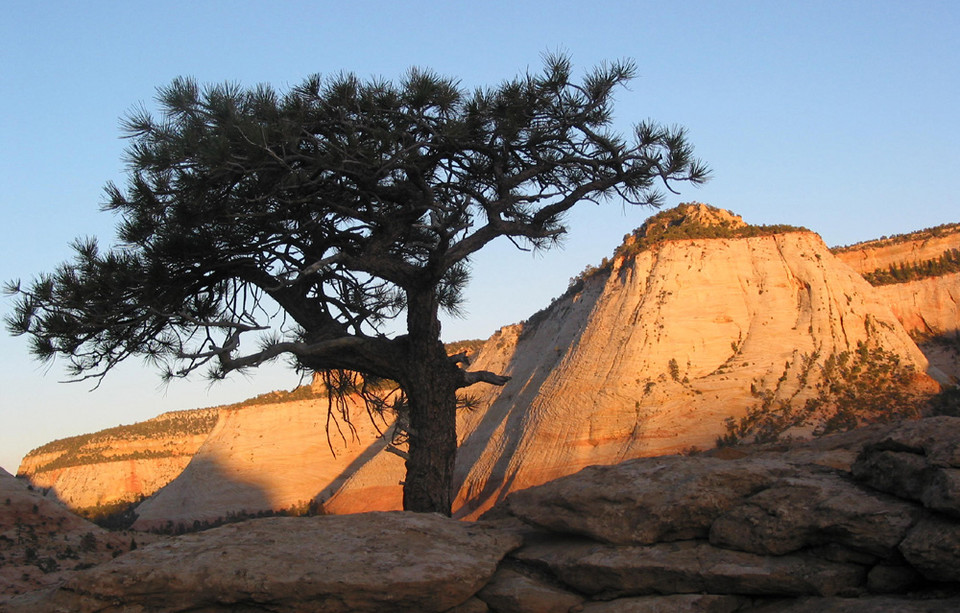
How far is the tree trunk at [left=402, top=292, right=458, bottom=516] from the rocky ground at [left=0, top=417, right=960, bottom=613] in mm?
2218

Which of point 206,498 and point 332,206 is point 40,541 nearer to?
point 332,206

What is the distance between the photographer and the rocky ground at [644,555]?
241 inches

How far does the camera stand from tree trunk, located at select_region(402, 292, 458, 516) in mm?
9906

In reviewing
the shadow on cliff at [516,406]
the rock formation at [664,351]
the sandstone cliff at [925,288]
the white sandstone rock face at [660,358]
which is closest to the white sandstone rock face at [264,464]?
the rock formation at [664,351]

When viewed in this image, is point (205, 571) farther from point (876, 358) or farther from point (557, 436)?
point (876, 358)

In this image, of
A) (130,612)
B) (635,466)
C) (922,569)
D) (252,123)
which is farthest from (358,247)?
(922,569)

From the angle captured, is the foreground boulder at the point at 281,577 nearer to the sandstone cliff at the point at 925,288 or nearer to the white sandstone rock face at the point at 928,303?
the sandstone cliff at the point at 925,288

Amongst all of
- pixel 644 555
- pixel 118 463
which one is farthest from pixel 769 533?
pixel 118 463

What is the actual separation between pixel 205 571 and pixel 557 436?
22.2m

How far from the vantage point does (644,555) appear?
22.4 feet

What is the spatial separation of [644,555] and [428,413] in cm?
385

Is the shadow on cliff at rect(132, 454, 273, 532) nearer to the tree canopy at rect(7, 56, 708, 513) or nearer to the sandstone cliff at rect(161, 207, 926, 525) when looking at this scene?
the sandstone cliff at rect(161, 207, 926, 525)

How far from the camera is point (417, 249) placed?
11.7 m

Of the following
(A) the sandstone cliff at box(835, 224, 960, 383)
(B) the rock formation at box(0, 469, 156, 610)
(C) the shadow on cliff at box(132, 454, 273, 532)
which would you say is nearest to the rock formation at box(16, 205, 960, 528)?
(A) the sandstone cliff at box(835, 224, 960, 383)
